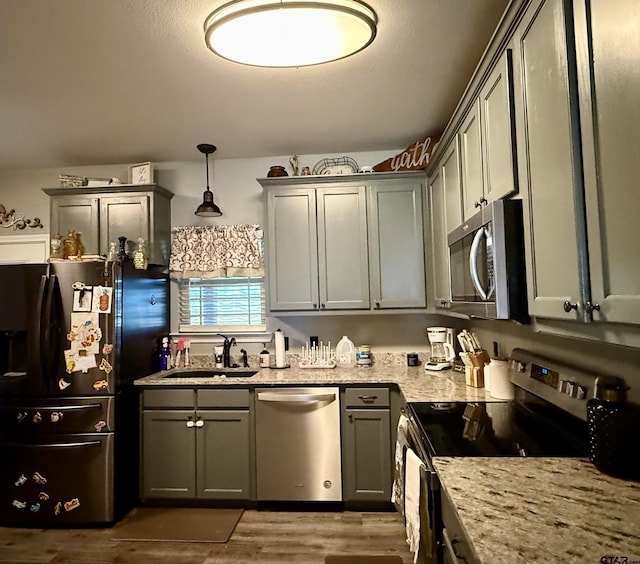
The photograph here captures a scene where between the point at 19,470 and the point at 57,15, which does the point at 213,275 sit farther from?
the point at 57,15

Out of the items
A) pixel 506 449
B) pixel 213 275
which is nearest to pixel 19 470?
pixel 213 275

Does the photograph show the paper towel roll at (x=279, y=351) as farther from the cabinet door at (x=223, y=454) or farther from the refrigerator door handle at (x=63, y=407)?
the refrigerator door handle at (x=63, y=407)

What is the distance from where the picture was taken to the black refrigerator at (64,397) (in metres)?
2.92

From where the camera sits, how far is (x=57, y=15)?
6.28 ft

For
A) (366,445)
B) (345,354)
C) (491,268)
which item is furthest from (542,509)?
(345,354)

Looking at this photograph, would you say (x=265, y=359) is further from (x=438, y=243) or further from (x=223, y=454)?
(x=438, y=243)

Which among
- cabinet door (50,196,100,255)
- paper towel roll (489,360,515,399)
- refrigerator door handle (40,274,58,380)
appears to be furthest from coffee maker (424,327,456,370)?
cabinet door (50,196,100,255)

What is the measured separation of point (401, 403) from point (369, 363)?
0.64m

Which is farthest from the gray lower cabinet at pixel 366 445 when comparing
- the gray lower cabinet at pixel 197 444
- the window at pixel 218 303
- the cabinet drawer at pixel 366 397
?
the window at pixel 218 303

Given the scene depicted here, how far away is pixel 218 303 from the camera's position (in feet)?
12.5

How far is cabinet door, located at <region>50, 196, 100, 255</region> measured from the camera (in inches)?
141

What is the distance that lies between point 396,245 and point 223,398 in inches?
64.7

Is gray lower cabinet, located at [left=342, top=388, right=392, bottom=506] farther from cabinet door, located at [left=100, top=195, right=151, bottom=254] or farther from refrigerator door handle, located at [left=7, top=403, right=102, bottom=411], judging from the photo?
cabinet door, located at [left=100, top=195, right=151, bottom=254]

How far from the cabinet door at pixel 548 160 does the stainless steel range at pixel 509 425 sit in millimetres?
489
